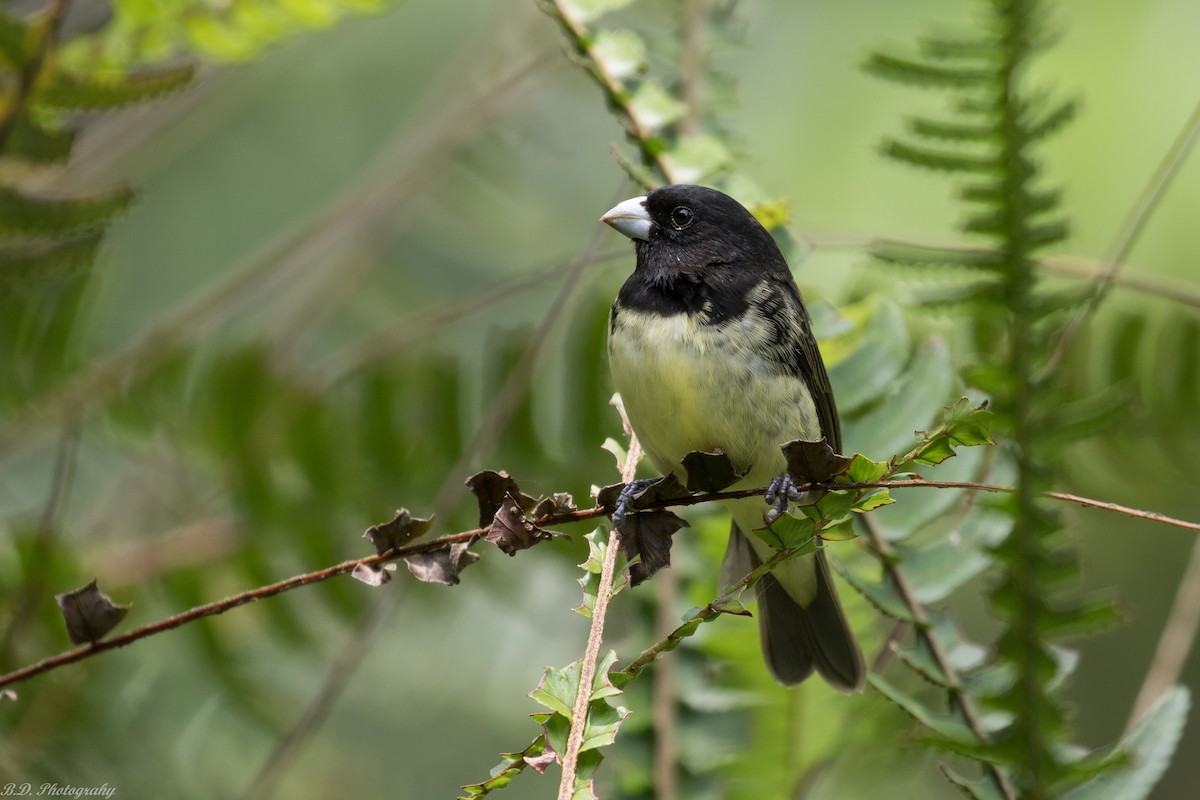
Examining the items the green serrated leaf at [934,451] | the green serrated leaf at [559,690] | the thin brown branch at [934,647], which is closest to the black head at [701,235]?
the thin brown branch at [934,647]

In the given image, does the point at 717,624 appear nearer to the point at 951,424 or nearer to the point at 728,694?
the point at 728,694

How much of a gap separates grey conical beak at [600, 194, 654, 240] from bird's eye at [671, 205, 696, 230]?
56mm

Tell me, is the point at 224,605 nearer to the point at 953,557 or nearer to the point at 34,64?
the point at 953,557

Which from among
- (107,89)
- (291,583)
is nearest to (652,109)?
(107,89)

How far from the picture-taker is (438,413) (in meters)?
3.62

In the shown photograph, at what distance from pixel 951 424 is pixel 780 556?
0.90 feet

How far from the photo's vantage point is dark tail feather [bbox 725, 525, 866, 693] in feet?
8.68

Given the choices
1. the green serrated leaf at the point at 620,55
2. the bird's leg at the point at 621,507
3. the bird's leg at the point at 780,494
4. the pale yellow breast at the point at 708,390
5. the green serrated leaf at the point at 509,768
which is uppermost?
the green serrated leaf at the point at 620,55

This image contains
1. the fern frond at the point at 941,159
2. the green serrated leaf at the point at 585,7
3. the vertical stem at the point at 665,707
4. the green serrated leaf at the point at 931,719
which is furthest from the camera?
the green serrated leaf at the point at 585,7

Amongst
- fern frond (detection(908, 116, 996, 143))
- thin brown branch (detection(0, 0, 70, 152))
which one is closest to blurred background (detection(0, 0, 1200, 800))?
fern frond (detection(908, 116, 996, 143))

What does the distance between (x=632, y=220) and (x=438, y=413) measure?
1.08 m

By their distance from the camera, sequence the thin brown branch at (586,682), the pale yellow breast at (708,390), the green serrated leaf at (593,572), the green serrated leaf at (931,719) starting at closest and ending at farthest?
the thin brown branch at (586,682)
the green serrated leaf at (593,572)
the green serrated leaf at (931,719)
the pale yellow breast at (708,390)

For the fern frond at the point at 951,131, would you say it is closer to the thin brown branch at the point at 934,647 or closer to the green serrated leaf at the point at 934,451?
the thin brown branch at the point at 934,647

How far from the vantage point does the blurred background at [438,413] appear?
10.3ft
